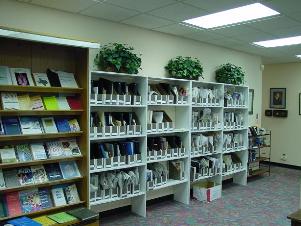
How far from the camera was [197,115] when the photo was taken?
202 inches

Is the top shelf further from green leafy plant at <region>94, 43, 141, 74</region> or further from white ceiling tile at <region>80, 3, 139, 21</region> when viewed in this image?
white ceiling tile at <region>80, 3, 139, 21</region>

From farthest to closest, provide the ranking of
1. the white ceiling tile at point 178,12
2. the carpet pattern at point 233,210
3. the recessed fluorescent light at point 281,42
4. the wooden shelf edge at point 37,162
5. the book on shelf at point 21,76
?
the recessed fluorescent light at point 281,42 < the carpet pattern at point 233,210 < the white ceiling tile at point 178,12 < the book on shelf at point 21,76 < the wooden shelf edge at point 37,162

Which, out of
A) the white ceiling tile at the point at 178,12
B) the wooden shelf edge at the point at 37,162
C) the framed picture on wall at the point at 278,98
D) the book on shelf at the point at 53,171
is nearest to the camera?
the wooden shelf edge at the point at 37,162

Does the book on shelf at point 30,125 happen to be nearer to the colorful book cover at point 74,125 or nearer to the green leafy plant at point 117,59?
the colorful book cover at point 74,125

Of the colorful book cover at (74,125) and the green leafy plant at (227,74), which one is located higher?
the green leafy plant at (227,74)

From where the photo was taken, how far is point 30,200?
324cm

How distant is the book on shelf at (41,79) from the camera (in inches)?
131

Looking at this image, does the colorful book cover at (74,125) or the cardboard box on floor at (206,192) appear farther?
the cardboard box on floor at (206,192)

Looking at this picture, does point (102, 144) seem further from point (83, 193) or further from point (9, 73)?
point (9, 73)

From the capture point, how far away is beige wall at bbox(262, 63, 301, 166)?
777 cm

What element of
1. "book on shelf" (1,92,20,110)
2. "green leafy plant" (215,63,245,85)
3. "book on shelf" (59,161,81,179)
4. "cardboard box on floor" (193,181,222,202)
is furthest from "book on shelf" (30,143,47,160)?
"green leafy plant" (215,63,245,85)

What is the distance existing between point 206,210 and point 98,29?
3.20 metres

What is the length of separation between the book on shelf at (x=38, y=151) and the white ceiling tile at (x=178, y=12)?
2152 millimetres

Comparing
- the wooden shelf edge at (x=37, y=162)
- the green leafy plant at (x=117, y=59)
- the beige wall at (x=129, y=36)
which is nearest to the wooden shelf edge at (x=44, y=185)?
the wooden shelf edge at (x=37, y=162)
